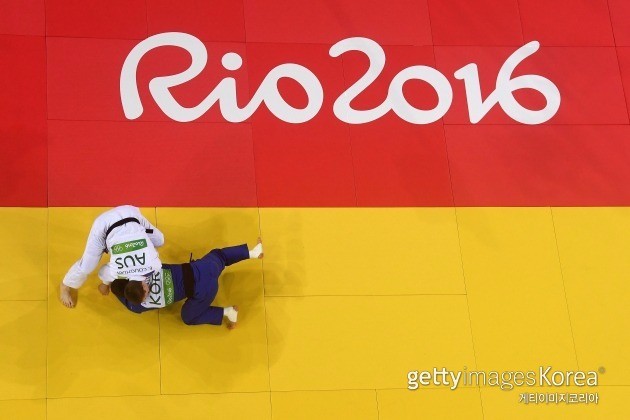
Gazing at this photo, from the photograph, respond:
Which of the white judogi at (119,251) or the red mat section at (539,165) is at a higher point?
the red mat section at (539,165)

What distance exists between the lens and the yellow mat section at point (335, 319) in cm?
512

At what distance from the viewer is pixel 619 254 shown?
588cm

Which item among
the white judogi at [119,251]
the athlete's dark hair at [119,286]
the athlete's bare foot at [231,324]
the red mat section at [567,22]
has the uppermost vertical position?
the red mat section at [567,22]

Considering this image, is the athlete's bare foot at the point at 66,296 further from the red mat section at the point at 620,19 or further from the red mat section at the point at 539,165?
the red mat section at the point at 620,19

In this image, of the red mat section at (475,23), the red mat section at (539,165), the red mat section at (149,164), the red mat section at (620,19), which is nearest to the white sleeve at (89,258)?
the red mat section at (149,164)

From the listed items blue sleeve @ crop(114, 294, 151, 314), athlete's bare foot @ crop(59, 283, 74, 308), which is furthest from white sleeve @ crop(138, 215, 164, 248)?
athlete's bare foot @ crop(59, 283, 74, 308)

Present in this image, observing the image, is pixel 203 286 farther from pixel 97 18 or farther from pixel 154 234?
pixel 97 18

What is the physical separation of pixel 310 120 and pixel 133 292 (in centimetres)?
202

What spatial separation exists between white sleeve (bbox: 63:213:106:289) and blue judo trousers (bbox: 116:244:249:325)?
0.28 m

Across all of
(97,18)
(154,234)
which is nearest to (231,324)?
(154,234)

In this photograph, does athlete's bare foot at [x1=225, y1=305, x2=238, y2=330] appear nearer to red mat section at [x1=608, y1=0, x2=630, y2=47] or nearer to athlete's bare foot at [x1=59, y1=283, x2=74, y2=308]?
athlete's bare foot at [x1=59, y1=283, x2=74, y2=308]

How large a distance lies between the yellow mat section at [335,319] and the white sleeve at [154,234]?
0.88ft

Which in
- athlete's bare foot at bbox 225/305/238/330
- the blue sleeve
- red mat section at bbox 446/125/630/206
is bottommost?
athlete's bare foot at bbox 225/305/238/330

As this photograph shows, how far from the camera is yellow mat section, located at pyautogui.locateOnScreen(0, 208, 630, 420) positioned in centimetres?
512
